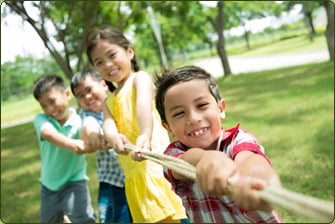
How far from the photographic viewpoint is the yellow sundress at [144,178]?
1.77m

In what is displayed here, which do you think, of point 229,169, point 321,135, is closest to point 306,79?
point 321,135

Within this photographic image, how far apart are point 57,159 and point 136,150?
1262 mm

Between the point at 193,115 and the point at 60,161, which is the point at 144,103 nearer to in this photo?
the point at 193,115

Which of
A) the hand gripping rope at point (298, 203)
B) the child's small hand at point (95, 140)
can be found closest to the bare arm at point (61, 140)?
the child's small hand at point (95, 140)

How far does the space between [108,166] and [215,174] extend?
1618 mm

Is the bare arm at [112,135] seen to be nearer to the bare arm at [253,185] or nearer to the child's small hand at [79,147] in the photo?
the child's small hand at [79,147]

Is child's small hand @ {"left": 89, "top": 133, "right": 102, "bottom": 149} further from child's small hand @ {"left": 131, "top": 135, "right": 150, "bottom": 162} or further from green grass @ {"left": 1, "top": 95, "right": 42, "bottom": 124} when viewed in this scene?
green grass @ {"left": 1, "top": 95, "right": 42, "bottom": 124}

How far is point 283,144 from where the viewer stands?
4344 millimetres

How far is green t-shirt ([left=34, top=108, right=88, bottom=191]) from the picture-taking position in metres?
2.54

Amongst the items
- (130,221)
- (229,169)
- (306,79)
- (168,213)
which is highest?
(229,169)

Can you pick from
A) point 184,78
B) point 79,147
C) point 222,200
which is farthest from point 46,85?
point 222,200

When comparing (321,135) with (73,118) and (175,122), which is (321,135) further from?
(175,122)

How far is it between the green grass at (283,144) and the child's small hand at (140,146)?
141 cm

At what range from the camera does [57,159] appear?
2553mm
